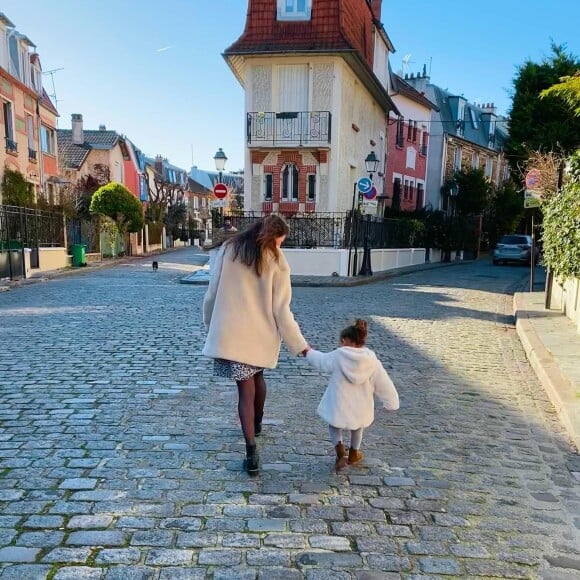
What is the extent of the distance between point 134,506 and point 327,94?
19309 millimetres

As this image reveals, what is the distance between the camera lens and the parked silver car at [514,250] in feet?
93.0

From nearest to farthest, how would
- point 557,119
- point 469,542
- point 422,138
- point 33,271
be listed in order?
point 469,542 → point 33,271 → point 557,119 → point 422,138

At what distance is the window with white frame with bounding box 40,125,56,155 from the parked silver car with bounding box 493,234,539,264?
2502cm

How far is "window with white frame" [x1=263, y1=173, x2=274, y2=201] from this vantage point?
21250 mm

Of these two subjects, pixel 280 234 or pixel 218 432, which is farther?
pixel 218 432

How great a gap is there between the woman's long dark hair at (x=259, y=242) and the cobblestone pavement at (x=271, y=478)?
1462mm

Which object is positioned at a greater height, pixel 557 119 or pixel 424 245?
pixel 557 119

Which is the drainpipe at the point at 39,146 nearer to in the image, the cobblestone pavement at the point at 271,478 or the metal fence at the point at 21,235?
the metal fence at the point at 21,235

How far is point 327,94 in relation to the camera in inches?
792

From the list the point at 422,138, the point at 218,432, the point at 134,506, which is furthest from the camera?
the point at 422,138

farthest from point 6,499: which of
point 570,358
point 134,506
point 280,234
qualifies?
point 570,358

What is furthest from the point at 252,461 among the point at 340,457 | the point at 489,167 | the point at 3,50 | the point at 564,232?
the point at 489,167

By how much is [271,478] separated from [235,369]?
0.78 metres

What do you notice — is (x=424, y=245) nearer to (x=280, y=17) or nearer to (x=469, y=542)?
(x=280, y=17)
